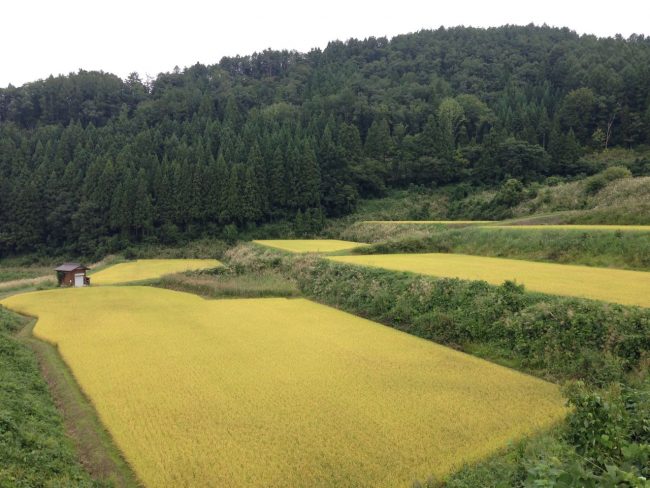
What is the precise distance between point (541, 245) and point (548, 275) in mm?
4845

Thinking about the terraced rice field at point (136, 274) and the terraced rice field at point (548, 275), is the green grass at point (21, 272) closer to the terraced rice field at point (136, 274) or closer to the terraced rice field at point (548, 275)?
the terraced rice field at point (136, 274)

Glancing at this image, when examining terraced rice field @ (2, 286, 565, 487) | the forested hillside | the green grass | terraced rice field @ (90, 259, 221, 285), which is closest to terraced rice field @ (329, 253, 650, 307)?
terraced rice field @ (2, 286, 565, 487)

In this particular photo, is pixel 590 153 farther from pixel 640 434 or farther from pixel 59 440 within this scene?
pixel 59 440

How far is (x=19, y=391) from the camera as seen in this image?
7.99 m

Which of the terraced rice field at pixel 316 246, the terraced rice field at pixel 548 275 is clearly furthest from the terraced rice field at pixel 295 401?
the terraced rice field at pixel 316 246

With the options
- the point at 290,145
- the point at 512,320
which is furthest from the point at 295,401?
the point at 290,145

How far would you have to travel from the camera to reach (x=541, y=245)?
700 inches

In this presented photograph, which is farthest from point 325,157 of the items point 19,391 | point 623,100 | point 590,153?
point 19,391

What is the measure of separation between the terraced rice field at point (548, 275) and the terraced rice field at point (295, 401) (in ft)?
10.7

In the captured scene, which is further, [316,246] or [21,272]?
[21,272]

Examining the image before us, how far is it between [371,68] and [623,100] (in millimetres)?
45126

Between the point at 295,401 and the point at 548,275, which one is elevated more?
the point at 548,275

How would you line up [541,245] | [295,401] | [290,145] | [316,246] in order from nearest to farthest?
[295,401], [541,245], [316,246], [290,145]

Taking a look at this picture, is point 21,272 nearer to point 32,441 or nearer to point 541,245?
point 32,441
